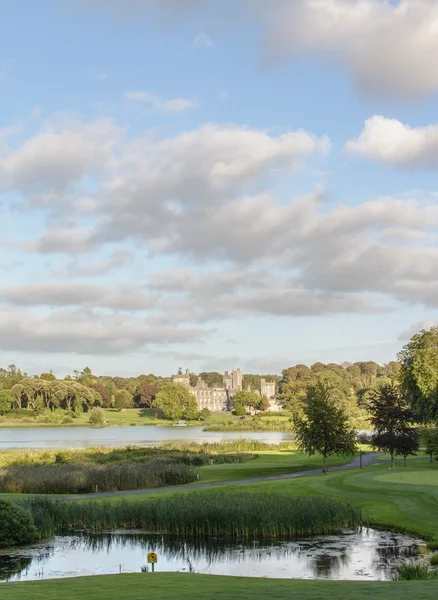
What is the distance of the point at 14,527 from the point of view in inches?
870

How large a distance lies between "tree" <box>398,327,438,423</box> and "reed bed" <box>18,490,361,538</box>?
91.4ft

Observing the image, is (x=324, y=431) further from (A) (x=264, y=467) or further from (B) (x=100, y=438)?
(B) (x=100, y=438)

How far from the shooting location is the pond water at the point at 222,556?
18.3m

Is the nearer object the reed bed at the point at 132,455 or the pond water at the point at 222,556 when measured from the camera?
the pond water at the point at 222,556

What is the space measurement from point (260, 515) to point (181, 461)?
24.3m

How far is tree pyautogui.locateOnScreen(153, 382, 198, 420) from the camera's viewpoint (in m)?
157

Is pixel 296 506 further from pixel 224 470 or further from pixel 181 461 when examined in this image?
pixel 181 461

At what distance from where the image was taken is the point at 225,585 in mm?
13031

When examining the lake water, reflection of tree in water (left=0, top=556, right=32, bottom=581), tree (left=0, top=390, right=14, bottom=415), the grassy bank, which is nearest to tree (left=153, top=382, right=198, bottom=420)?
the grassy bank

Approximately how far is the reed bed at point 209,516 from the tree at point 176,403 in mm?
131432

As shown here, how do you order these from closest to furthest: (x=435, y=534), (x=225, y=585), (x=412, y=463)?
1. (x=225, y=585)
2. (x=435, y=534)
3. (x=412, y=463)

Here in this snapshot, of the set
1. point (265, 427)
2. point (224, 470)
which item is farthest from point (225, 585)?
point (265, 427)

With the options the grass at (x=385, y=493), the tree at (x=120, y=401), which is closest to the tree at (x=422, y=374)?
the grass at (x=385, y=493)

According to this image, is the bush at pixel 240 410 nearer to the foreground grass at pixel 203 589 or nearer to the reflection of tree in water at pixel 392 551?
the reflection of tree in water at pixel 392 551
